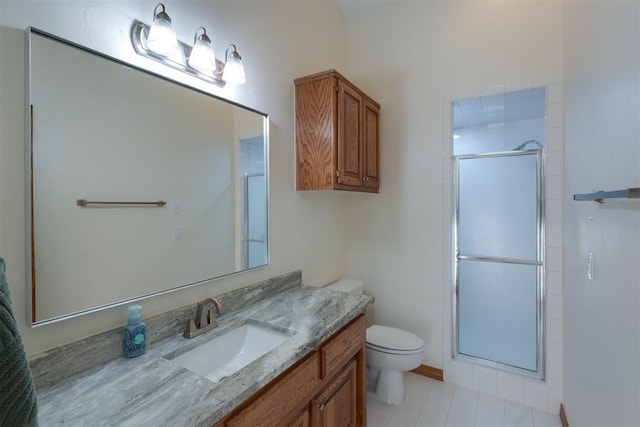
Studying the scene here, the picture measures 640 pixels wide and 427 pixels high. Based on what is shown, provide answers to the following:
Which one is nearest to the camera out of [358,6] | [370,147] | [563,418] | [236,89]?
[236,89]

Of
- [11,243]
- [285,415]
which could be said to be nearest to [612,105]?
[285,415]

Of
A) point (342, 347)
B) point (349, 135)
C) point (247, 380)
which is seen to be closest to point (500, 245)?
point (349, 135)

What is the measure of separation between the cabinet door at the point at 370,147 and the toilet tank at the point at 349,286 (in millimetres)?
809

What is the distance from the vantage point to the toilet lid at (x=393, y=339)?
2045mm

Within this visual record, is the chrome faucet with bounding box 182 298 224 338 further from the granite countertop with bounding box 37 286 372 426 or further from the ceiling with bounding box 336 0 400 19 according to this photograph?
the ceiling with bounding box 336 0 400 19

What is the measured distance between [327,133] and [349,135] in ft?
0.70

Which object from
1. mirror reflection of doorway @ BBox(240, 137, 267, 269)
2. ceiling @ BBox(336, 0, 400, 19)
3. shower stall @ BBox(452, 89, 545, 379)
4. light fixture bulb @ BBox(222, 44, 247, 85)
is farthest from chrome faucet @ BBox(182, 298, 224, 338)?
ceiling @ BBox(336, 0, 400, 19)

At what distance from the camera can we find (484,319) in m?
2.31

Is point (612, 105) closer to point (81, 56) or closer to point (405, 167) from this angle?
point (405, 167)

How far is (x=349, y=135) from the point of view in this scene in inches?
80.5

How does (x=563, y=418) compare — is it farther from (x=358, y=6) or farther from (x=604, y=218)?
(x=358, y=6)

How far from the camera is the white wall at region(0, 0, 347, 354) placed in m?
0.88

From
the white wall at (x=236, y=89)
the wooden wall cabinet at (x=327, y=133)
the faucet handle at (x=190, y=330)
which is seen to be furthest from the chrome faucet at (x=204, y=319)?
the wooden wall cabinet at (x=327, y=133)

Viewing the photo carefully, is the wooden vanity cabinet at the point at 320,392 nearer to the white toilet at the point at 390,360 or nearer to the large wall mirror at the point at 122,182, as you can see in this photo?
the white toilet at the point at 390,360
